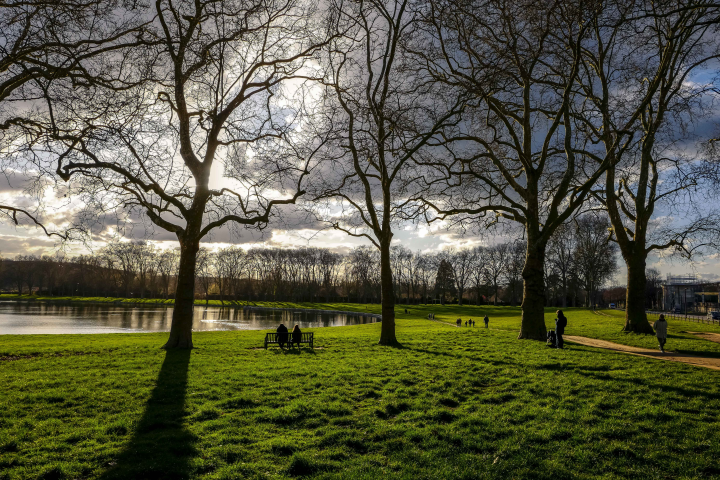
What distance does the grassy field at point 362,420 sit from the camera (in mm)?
4879

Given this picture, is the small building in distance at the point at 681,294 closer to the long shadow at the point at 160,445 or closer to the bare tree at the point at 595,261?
the bare tree at the point at 595,261

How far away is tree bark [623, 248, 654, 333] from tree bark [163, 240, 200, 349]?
66.7 feet

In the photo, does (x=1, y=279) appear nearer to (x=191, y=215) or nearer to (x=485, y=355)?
(x=191, y=215)

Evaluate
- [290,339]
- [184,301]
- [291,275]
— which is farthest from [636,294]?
[291,275]

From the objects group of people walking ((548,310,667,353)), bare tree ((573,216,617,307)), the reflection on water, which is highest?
bare tree ((573,216,617,307))

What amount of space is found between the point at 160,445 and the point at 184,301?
413 inches

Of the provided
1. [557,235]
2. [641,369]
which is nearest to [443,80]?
[557,235]

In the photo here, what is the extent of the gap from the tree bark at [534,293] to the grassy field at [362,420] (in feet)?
17.2

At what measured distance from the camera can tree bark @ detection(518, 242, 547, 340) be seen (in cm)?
1653

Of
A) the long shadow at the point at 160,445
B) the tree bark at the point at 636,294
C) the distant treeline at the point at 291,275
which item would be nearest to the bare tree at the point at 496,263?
the distant treeline at the point at 291,275

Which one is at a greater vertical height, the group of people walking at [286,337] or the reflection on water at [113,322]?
the group of people walking at [286,337]

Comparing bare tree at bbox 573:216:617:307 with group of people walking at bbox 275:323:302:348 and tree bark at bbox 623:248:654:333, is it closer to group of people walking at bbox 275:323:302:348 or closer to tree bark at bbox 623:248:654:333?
tree bark at bbox 623:248:654:333

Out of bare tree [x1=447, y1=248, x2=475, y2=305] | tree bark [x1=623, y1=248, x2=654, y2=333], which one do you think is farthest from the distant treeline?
tree bark [x1=623, y1=248, x2=654, y2=333]

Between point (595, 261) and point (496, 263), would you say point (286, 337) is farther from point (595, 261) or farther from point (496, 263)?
point (496, 263)
